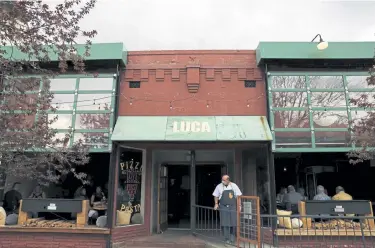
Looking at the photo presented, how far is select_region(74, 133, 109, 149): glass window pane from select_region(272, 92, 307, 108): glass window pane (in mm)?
4540

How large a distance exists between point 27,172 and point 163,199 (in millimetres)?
4835

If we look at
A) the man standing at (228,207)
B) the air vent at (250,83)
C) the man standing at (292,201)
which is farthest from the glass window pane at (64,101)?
the man standing at (292,201)

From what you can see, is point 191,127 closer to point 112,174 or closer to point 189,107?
point 189,107

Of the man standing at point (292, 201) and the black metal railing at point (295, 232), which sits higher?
the man standing at point (292, 201)

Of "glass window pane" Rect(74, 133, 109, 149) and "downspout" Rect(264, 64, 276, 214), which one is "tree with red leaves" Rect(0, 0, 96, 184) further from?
"downspout" Rect(264, 64, 276, 214)

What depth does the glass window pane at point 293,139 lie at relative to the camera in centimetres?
778

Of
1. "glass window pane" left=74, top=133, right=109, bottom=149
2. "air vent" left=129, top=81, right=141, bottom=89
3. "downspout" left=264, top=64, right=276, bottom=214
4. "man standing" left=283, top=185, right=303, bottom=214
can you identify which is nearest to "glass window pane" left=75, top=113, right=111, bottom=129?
"glass window pane" left=74, top=133, right=109, bottom=149

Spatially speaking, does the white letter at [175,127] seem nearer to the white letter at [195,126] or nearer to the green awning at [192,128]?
the green awning at [192,128]

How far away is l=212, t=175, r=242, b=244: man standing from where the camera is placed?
6895 millimetres

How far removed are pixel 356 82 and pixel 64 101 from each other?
7.93 meters

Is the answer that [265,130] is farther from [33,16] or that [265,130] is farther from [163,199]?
[33,16]

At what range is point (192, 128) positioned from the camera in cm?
802

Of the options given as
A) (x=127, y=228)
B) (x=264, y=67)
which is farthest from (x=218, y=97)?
(x=127, y=228)

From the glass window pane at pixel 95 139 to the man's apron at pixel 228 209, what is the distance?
10.8 feet
